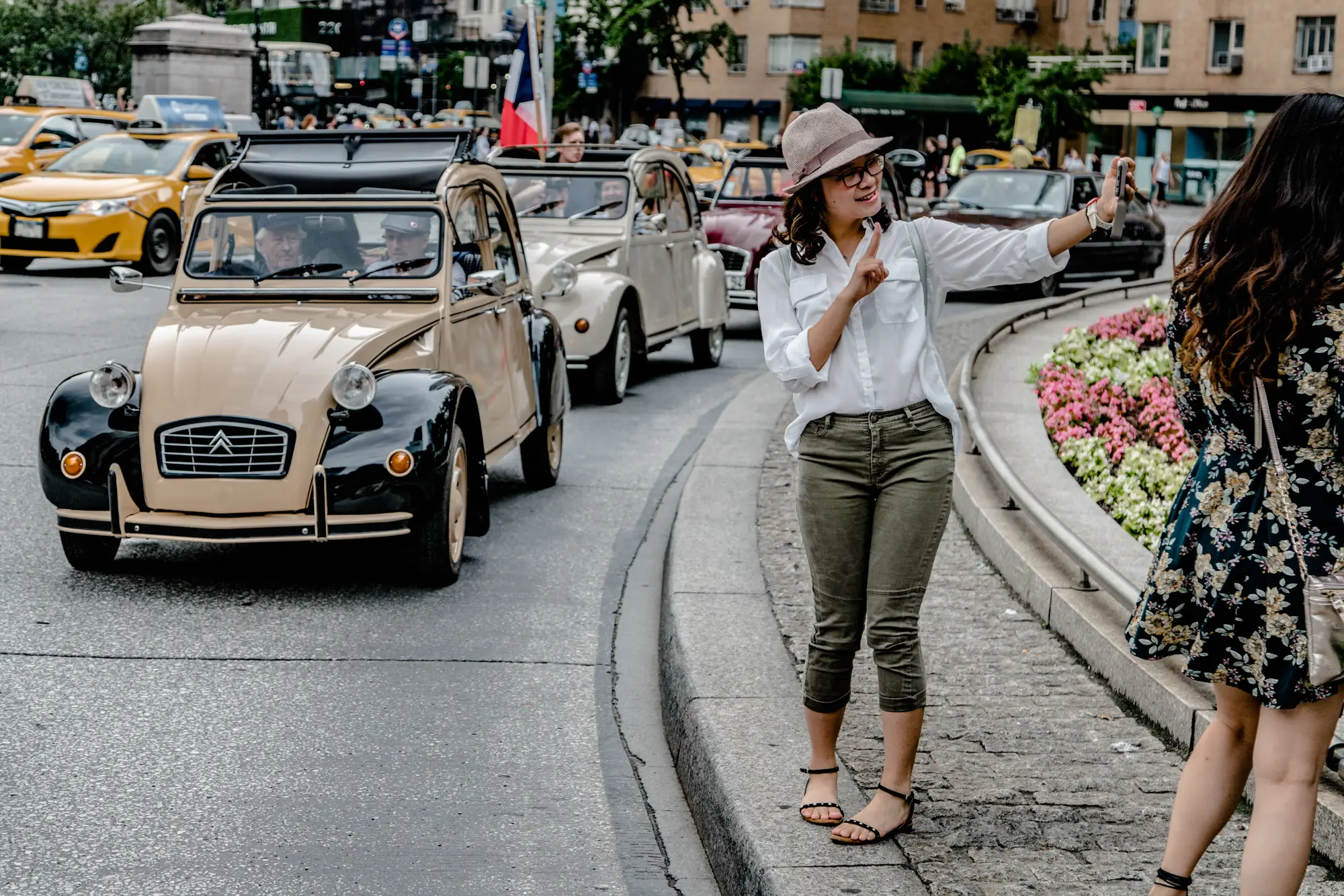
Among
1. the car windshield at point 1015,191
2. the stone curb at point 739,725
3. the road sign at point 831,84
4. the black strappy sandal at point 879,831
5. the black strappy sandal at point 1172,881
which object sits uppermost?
the road sign at point 831,84

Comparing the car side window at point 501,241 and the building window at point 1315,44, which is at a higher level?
the building window at point 1315,44

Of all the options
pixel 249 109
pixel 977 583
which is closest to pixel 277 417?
pixel 977 583

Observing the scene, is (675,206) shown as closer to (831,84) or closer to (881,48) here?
(831,84)

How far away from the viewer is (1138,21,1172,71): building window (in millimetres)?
67000

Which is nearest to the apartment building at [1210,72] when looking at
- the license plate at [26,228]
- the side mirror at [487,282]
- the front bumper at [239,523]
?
the license plate at [26,228]

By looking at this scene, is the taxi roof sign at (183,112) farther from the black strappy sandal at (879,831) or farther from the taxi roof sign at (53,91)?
the black strappy sandal at (879,831)

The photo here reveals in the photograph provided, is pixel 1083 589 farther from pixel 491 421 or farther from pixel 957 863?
pixel 491 421

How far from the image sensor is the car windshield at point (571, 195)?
13.6 metres

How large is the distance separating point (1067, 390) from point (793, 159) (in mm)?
5979

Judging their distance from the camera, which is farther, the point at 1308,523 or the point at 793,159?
the point at 793,159

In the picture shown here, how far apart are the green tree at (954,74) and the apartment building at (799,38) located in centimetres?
342

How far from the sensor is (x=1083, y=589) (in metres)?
6.03

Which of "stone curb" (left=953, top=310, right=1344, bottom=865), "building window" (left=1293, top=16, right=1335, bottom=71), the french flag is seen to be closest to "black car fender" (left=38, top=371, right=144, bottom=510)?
"stone curb" (left=953, top=310, right=1344, bottom=865)

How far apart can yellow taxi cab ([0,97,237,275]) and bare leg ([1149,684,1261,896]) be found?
17.5m
